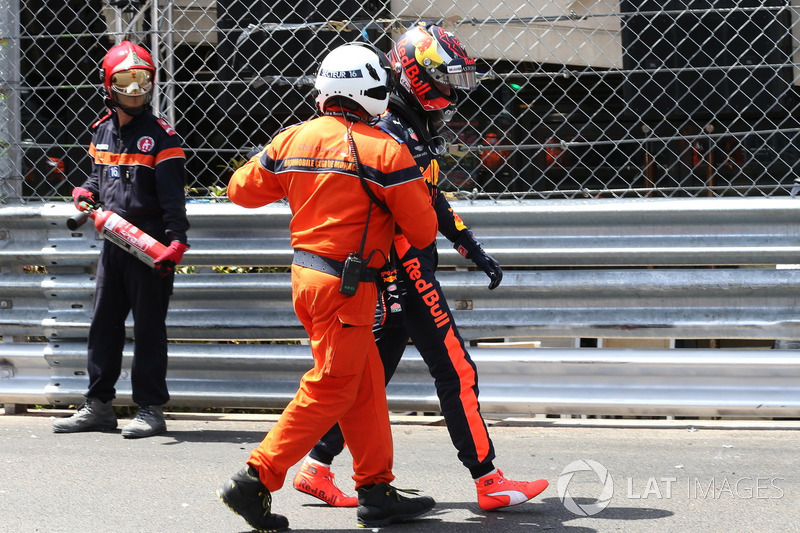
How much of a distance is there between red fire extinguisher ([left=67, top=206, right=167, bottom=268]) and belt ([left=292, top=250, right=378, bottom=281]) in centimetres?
164

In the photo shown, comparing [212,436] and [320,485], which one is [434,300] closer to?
[320,485]

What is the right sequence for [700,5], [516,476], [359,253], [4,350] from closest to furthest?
[359,253] → [516,476] → [4,350] → [700,5]

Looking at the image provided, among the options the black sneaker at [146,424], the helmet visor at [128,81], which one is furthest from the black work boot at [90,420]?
the helmet visor at [128,81]

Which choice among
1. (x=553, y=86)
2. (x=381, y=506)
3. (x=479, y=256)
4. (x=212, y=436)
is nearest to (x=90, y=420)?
(x=212, y=436)

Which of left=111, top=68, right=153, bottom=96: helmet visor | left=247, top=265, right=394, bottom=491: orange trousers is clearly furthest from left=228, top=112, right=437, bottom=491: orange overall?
left=111, top=68, right=153, bottom=96: helmet visor

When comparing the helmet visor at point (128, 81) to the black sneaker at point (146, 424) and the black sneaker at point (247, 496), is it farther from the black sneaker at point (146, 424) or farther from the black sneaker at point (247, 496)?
the black sneaker at point (247, 496)

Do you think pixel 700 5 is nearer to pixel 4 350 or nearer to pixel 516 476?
pixel 516 476

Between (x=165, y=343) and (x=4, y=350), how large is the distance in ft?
3.68

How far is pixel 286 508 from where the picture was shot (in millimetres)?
3953

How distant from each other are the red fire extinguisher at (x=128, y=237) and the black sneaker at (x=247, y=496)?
5.87 ft

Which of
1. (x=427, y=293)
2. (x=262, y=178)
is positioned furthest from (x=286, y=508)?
(x=262, y=178)

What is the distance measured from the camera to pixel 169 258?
491 cm

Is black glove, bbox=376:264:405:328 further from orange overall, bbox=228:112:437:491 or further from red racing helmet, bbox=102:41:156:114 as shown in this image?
red racing helmet, bbox=102:41:156:114

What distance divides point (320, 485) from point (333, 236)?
1.13m
